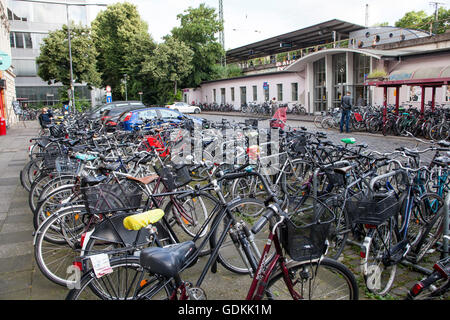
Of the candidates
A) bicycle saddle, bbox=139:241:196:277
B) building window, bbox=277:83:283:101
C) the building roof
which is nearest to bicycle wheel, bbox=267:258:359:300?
bicycle saddle, bbox=139:241:196:277

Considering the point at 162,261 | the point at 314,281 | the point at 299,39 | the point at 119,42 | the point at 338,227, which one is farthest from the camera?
the point at 119,42

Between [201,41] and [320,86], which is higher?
[201,41]

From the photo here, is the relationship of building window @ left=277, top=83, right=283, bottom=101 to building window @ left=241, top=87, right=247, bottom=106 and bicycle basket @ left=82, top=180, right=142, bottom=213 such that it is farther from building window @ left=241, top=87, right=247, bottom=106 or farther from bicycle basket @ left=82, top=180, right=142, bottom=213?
bicycle basket @ left=82, top=180, right=142, bottom=213

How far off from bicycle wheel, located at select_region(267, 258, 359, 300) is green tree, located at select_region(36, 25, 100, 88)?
3068 centimetres

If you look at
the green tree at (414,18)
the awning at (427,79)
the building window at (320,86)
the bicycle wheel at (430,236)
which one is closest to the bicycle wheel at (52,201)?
the bicycle wheel at (430,236)

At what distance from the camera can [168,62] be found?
36031 mm

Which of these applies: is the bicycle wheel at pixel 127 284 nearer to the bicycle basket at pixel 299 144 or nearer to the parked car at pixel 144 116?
the bicycle basket at pixel 299 144

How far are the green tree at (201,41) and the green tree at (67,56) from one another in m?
13.5

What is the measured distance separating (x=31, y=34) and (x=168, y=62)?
22.9 meters

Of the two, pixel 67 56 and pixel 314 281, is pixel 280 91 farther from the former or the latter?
pixel 314 281

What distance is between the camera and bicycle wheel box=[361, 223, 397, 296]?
3071 millimetres

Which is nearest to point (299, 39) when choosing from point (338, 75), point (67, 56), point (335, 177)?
point (338, 75)

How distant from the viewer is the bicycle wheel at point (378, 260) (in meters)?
3.07
